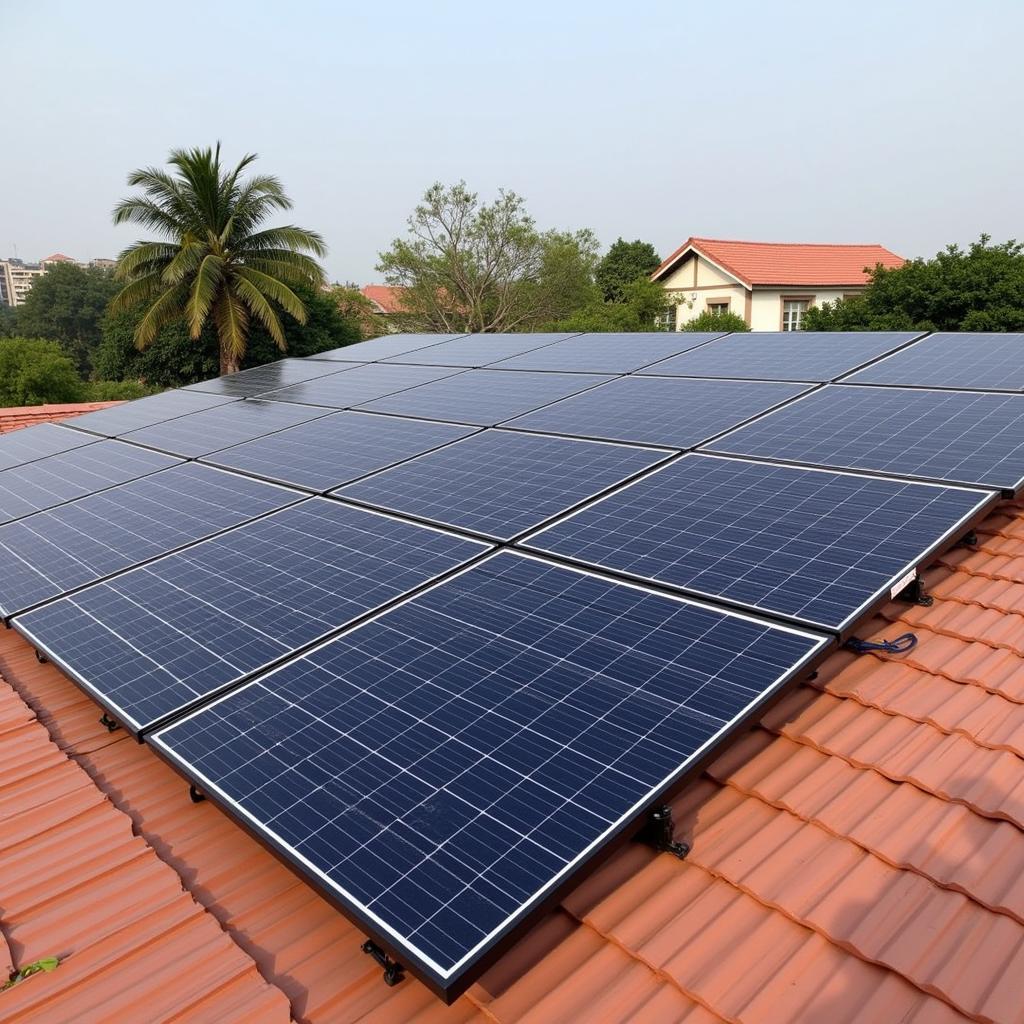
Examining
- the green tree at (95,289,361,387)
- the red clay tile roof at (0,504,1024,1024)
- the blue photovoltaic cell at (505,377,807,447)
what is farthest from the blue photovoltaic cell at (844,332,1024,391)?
the green tree at (95,289,361,387)

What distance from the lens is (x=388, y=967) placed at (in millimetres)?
3010

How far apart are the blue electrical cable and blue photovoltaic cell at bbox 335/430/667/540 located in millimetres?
2218

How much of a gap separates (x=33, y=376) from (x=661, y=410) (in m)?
31.8

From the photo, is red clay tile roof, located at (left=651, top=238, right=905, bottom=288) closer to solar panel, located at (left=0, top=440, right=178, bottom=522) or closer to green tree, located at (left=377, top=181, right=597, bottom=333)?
green tree, located at (left=377, top=181, right=597, bottom=333)

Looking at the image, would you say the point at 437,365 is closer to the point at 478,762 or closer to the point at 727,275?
the point at 478,762

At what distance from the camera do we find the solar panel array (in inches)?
123

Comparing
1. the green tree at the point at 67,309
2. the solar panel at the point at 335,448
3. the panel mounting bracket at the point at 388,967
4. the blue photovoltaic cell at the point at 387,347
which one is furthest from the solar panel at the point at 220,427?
the green tree at the point at 67,309

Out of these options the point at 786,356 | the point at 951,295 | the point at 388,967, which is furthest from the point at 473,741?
the point at 951,295

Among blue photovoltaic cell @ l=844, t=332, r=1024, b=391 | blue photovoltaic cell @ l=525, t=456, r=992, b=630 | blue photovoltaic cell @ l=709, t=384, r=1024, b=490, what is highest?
blue photovoltaic cell @ l=844, t=332, r=1024, b=391

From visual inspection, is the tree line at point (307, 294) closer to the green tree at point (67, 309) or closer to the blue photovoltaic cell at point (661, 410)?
the blue photovoltaic cell at point (661, 410)

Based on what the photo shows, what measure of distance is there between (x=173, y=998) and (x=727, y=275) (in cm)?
4637

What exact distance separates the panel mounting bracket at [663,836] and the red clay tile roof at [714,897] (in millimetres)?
54

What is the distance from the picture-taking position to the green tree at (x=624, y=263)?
70.3 meters

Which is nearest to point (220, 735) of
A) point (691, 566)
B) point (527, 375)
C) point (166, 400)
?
point (691, 566)
